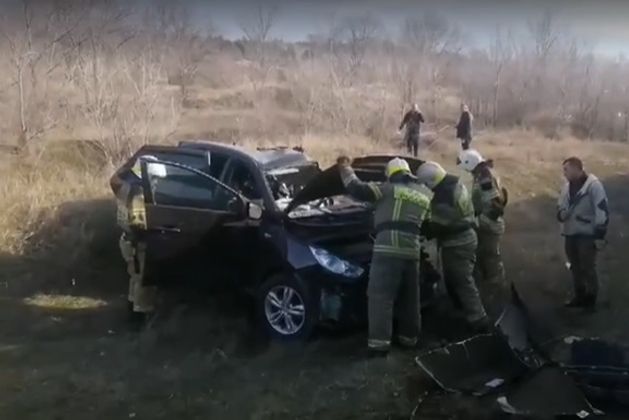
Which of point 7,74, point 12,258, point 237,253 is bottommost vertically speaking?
point 12,258

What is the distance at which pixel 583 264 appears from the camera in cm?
721

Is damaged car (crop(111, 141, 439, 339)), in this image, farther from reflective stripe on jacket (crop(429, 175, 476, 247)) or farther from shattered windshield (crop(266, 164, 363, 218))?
reflective stripe on jacket (crop(429, 175, 476, 247))

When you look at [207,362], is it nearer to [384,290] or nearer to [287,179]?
[384,290]

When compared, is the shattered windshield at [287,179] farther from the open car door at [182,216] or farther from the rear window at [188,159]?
the rear window at [188,159]

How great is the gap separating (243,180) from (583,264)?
3211 millimetres

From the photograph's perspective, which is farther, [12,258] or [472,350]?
[12,258]

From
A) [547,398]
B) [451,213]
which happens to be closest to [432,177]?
[451,213]

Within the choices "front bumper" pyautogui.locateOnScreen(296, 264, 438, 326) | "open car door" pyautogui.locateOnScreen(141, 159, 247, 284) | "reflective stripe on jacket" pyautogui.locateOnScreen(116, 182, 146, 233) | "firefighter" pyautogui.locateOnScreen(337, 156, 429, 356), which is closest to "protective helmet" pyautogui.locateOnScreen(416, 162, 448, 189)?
"firefighter" pyautogui.locateOnScreen(337, 156, 429, 356)

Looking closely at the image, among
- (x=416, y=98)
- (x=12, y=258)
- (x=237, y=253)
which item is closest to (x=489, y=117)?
(x=416, y=98)

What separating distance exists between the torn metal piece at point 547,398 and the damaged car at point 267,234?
1865 millimetres

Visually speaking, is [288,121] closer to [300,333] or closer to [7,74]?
[7,74]

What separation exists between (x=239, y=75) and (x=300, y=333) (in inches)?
911

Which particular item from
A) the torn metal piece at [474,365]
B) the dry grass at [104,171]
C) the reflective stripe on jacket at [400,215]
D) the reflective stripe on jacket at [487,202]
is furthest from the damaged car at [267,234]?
the dry grass at [104,171]

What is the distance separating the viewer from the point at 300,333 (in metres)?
6.40
